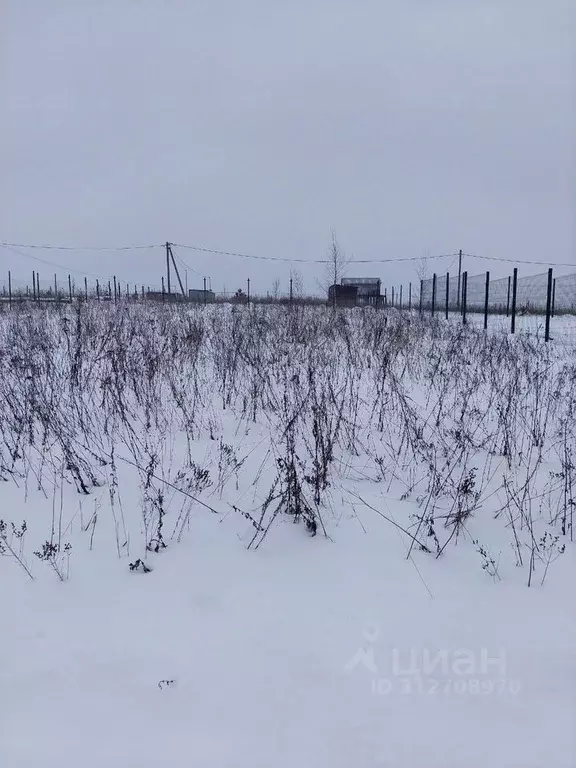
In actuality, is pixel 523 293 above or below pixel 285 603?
above

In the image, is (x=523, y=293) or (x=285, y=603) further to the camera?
(x=523, y=293)

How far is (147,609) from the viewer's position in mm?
1838

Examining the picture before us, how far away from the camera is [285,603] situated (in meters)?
1.88

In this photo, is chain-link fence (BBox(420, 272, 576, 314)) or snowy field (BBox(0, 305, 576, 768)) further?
chain-link fence (BBox(420, 272, 576, 314))

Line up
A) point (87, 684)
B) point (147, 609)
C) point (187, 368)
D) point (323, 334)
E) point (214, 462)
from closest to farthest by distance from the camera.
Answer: point (87, 684)
point (147, 609)
point (214, 462)
point (187, 368)
point (323, 334)

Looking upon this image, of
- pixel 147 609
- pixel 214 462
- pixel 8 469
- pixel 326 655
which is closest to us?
pixel 326 655

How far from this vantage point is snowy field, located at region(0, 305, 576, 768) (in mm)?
1383

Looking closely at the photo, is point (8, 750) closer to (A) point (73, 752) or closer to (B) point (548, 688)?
(A) point (73, 752)

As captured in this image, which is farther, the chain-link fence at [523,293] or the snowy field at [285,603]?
the chain-link fence at [523,293]

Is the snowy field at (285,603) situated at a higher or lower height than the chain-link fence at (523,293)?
lower

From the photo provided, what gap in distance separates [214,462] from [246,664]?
1.63m

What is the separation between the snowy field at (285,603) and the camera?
4.54 feet

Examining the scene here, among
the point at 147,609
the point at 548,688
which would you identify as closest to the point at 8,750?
the point at 147,609

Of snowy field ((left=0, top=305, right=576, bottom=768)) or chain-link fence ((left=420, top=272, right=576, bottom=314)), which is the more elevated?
chain-link fence ((left=420, top=272, right=576, bottom=314))
